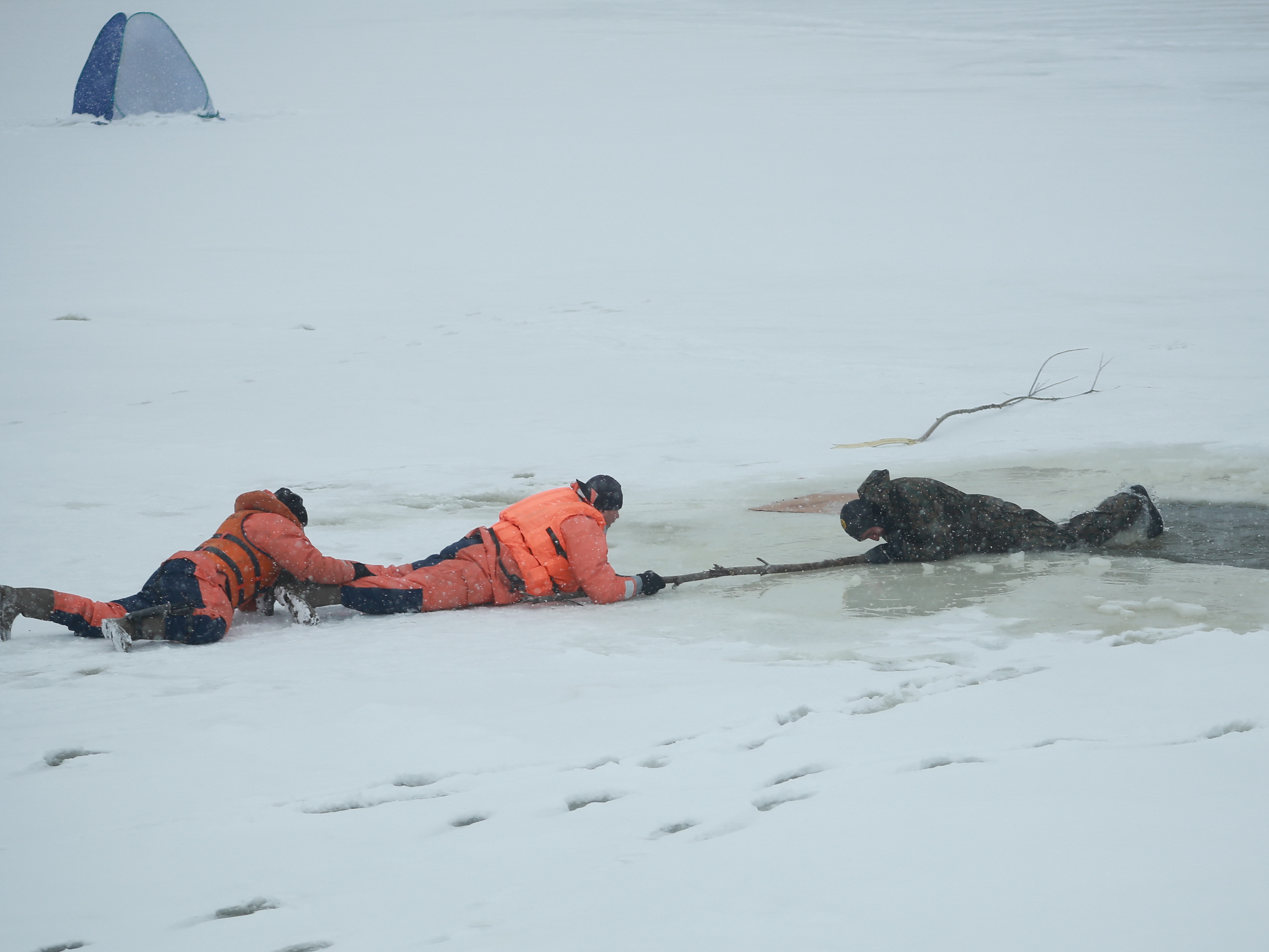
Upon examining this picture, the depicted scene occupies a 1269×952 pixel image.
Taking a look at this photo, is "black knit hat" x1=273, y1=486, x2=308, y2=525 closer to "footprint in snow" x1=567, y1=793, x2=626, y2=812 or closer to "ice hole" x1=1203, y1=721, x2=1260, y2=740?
"footprint in snow" x1=567, y1=793, x2=626, y2=812

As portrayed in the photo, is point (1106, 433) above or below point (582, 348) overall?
below

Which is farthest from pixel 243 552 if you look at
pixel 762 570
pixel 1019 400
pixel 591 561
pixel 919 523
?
pixel 1019 400

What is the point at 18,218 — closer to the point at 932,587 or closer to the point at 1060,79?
the point at 932,587

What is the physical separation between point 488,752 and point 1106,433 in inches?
229

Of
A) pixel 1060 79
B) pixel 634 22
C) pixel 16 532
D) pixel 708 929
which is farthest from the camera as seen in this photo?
pixel 634 22

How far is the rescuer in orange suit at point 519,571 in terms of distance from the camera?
4.84 metres

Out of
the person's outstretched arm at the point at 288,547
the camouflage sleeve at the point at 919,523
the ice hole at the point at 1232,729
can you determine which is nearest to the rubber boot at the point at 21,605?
the person's outstretched arm at the point at 288,547

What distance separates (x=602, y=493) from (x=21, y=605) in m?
2.26

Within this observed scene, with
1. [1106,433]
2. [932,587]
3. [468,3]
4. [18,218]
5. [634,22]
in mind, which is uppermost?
[468,3]

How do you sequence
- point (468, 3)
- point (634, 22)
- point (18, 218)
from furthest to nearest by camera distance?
point (468, 3) → point (634, 22) → point (18, 218)

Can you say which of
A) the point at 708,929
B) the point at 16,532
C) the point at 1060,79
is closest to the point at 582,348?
the point at 16,532

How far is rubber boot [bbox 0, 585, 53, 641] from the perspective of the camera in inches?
166

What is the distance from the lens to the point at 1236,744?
313 cm

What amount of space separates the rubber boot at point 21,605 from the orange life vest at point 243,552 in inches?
22.8
